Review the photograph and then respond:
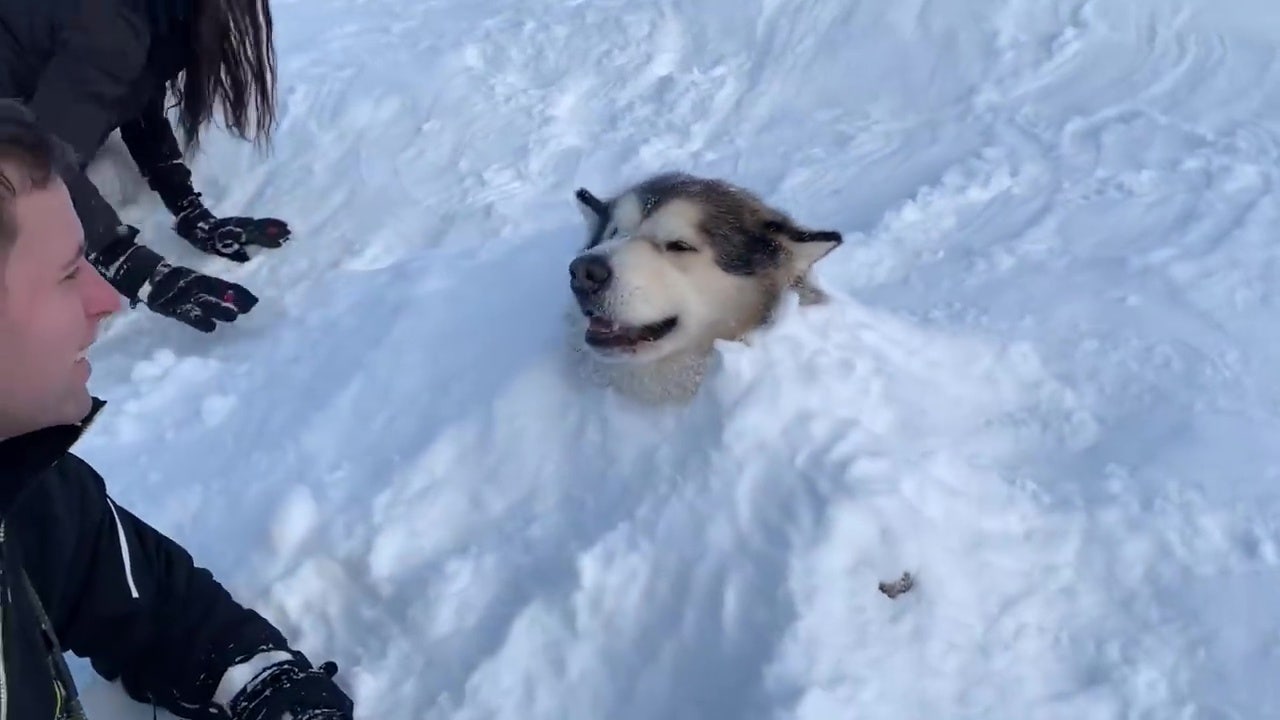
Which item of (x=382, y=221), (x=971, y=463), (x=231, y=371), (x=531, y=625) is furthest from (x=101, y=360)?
(x=971, y=463)

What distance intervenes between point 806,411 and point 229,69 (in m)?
3.02

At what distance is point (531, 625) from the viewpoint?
7.59 feet

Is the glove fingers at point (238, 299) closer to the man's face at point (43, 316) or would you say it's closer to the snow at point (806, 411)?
the snow at point (806, 411)

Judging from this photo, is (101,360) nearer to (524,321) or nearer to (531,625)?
(524,321)

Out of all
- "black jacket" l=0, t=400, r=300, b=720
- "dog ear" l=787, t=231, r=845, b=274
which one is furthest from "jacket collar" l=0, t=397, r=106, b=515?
"dog ear" l=787, t=231, r=845, b=274

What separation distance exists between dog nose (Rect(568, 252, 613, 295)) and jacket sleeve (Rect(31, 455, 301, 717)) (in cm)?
118

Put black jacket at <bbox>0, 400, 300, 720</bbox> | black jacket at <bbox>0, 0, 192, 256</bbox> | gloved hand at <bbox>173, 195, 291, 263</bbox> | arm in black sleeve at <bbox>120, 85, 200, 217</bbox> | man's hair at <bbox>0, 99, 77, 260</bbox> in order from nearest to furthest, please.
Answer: man's hair at <bbox>0, 99, 77, 260</bbox> → black jacket at <bbox>0, 400, 300, 720</bbox> → black jacket at <bbox>0, 0, 192, 256</bbox> → gloved hand at <bbox>173, 195, 291, 263</bbox> → arm in black sleeve at <bbox>120, 85, 200, 217</bbox>

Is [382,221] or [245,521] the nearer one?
[245,521]

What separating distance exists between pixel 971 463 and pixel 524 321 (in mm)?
1487

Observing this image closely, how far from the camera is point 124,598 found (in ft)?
6.89

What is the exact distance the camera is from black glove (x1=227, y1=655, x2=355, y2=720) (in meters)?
2.06

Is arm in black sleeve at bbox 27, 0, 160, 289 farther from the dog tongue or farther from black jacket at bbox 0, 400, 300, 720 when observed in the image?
the dog tongue

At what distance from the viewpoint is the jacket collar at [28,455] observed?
65.0 inches

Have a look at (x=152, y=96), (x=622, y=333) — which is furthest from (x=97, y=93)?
(x=622, y=333)
